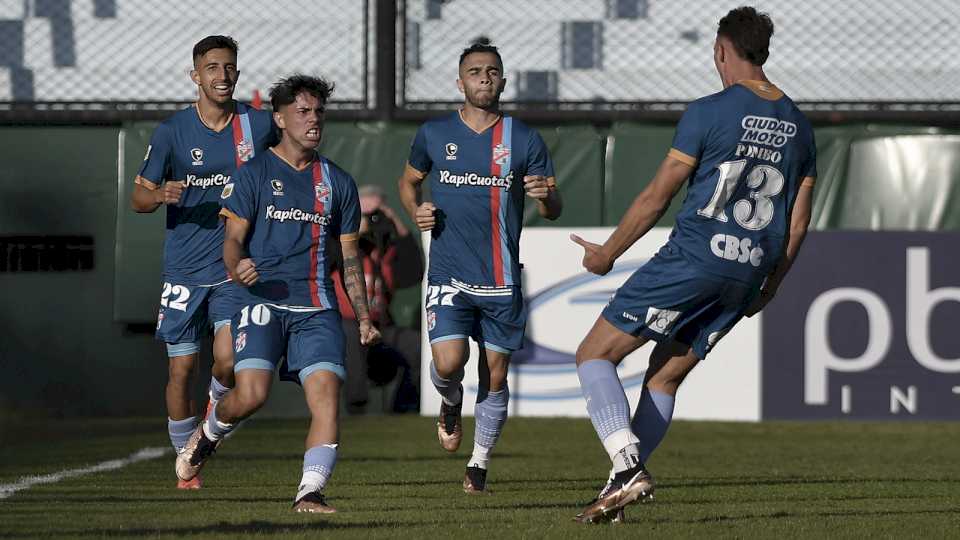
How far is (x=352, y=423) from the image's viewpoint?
1303 centimetres

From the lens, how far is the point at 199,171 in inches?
333

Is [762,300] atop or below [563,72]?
below

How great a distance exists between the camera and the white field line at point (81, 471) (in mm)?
8295

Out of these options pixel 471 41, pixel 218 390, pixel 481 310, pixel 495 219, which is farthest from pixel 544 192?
pixel 471 41

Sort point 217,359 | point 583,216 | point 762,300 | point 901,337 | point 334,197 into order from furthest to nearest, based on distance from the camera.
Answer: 1. point 583,216
2. point 901,337
3. point 217,359
4. point 334,197
5. point 762,300

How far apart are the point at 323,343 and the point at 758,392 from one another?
6319mm

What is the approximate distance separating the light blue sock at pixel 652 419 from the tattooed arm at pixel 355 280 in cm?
118

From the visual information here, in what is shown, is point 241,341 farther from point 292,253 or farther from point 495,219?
point 495,219

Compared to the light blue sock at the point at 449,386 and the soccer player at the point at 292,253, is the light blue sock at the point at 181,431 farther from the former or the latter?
A: the soccer player at the point at 292,253

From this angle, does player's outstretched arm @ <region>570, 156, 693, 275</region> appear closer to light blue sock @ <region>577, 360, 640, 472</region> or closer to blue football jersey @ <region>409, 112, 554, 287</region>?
light blue sock @ <region>577, 360, 640, 472</region>

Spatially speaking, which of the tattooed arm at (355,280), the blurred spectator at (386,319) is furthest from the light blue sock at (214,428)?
the blurred spectator at (386,319)

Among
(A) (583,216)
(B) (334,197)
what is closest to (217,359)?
(B) (334,197)

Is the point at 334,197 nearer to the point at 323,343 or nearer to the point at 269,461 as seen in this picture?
the point at 323,343

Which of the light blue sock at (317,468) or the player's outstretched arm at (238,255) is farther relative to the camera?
the player's outstretched arm at (238,255)
